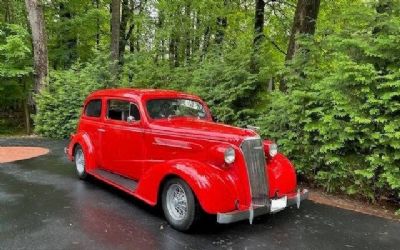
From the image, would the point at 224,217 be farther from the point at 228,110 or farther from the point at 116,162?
the point at 228,110

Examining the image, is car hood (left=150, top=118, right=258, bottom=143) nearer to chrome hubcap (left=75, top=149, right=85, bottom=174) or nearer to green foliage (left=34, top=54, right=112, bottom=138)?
chrome hubcap (left=75, top=149, right=85, bottom=174)

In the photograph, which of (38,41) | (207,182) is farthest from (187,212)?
(38,41)

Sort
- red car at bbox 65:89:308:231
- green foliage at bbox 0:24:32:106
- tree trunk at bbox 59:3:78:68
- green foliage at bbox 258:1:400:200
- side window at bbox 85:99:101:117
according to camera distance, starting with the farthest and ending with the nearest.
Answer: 1. tree trunk at bbox 59:3:78:68
2. green foliage at bbox 0:24:32:106
3. side window at bbox 85:99:101:117
4. green foliage at bbox 258:1:400:200
5. red car at bbox 65:89:308:231

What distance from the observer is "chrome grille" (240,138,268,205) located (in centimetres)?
431

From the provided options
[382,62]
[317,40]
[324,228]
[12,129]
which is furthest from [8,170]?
[12,129]

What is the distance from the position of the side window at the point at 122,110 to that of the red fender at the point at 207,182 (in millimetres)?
1292

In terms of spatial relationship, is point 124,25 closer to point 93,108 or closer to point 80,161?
point 93,108

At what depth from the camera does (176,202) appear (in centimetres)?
450

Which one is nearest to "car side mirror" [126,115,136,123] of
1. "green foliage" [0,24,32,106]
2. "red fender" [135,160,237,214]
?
"red fender" [135,160,237,214]

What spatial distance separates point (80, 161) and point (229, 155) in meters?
3.83

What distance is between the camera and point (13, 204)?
533 centimetres

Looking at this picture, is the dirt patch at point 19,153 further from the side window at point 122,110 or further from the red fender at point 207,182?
the red fender at point 207,182

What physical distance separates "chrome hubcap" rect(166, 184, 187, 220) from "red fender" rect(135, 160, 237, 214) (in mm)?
181

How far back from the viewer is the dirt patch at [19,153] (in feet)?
29.3
